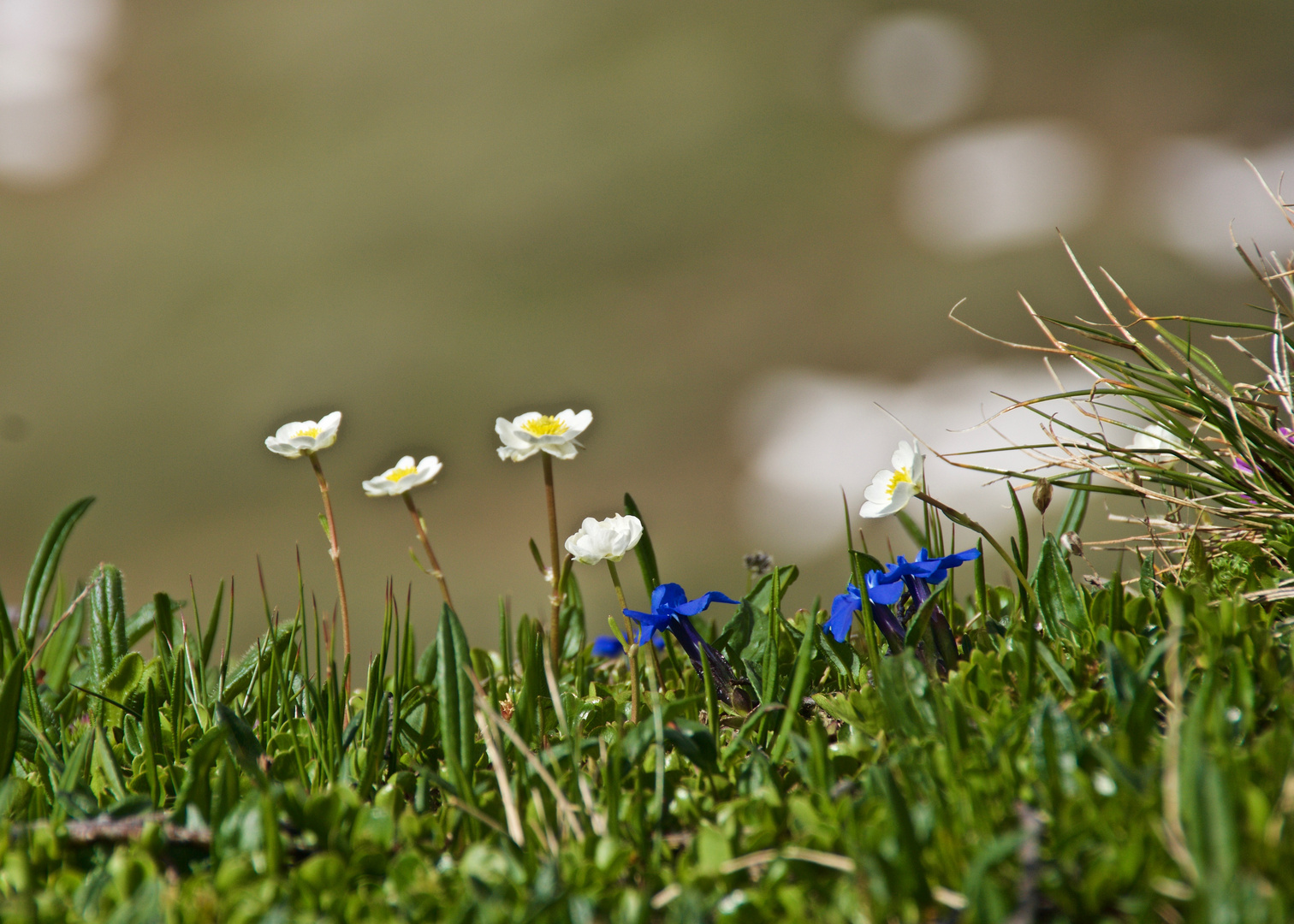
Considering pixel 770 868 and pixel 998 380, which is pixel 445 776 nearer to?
pixel 770 868

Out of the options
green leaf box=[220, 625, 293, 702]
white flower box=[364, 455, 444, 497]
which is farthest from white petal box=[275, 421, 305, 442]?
green leaf box=[220, 625, 293, 702]

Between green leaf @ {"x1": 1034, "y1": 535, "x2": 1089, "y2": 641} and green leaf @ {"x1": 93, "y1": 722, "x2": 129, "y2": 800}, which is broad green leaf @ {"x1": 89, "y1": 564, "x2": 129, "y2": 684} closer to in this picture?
green leaf @ {"x1": 93, "y1": 722, "x2": 129, "y2": 800}

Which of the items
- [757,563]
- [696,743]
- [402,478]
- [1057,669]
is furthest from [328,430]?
[1057,669]

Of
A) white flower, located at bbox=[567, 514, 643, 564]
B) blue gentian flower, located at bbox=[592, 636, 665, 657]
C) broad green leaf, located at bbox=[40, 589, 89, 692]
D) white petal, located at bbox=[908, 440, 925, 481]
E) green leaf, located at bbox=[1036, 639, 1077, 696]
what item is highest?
white petal, located at bbox=[908, 440, 925, 481]

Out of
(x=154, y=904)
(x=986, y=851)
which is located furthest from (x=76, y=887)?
(x=986, y=851)

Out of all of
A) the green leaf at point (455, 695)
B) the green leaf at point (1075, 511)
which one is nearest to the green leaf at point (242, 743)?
the green leaf at point (455, 695)

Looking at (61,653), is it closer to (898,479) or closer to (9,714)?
(9,714)

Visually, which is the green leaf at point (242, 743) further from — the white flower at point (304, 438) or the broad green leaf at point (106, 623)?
the broad green leaf at point (106, 623)
